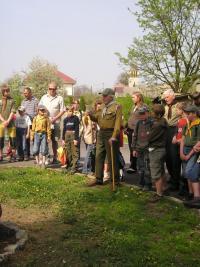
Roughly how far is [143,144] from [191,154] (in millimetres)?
1314

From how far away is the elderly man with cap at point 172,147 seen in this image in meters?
8.54

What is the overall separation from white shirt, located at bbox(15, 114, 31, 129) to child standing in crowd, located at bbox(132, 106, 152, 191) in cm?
442

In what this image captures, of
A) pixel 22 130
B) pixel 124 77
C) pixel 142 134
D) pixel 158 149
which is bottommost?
pixel 158 149

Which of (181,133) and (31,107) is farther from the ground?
(31,107)

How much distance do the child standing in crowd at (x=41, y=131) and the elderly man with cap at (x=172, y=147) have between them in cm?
340

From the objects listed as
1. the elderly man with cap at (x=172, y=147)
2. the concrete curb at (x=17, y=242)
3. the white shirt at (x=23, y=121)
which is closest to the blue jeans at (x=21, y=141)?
the white shirt at (x=23, y=121)

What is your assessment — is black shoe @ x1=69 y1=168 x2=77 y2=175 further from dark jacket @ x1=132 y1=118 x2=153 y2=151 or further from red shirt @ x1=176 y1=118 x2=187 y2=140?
red shirt @ x1=176 y1=118 x2=187 y2=140

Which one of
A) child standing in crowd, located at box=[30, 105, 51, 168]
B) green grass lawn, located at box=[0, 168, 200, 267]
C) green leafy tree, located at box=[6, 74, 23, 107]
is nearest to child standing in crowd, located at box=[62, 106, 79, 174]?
child standing in crowd, located at box=[30, 105, 51, 168]

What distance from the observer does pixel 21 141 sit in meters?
12.6

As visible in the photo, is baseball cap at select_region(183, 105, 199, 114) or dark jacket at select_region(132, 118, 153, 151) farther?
dark jacket at select_region(132, 118, 153, 151)

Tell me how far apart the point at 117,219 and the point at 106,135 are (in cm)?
255

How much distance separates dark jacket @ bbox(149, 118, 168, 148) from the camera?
787 cm

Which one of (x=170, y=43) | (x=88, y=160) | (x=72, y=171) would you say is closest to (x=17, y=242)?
(x=72, y=171)

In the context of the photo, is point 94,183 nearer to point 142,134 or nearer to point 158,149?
point 142,134
